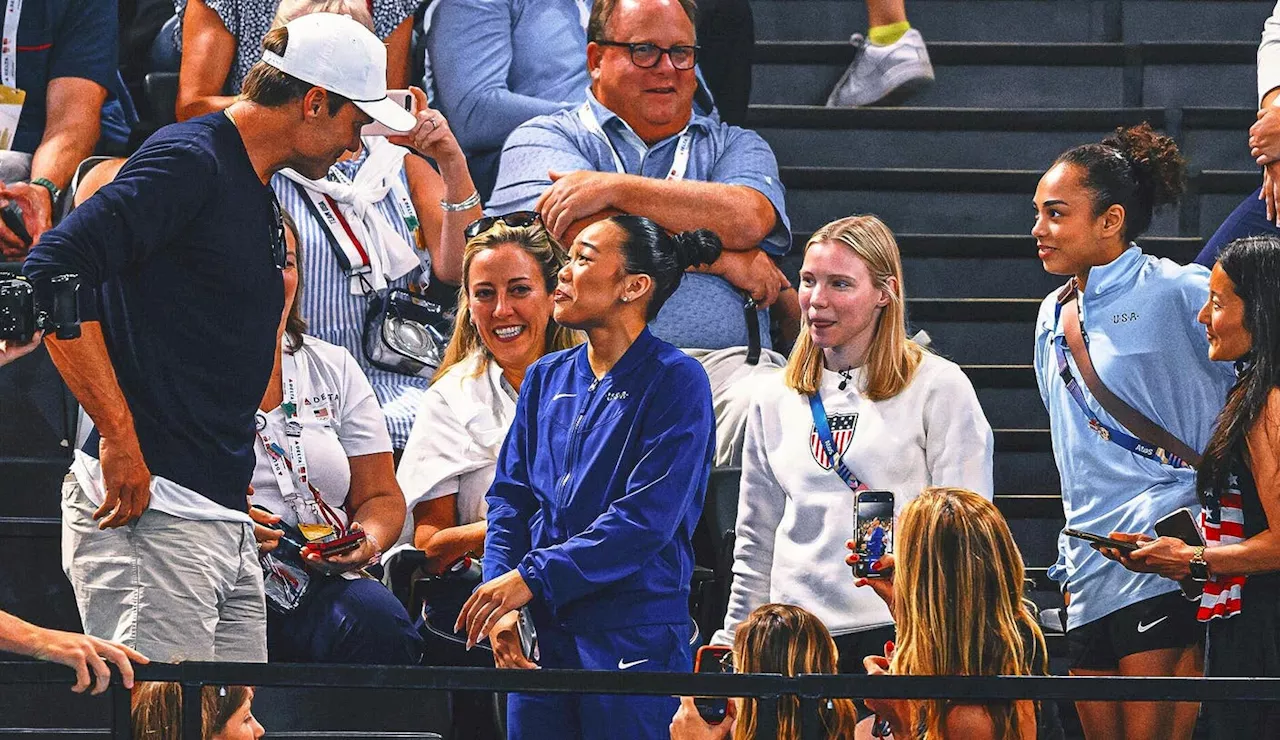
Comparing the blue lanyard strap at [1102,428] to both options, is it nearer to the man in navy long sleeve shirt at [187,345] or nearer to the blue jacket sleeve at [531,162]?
the blue jacket sleeve at [531,162]

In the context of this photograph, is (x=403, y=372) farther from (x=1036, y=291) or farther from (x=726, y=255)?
(x=1036, y=291)

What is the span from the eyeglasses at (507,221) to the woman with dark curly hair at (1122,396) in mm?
1277

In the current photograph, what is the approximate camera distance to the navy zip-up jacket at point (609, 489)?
3799 mm

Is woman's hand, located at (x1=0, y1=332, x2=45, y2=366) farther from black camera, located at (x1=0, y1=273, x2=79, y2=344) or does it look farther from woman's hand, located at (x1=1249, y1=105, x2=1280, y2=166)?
woman's hand, located at (x1=1249, y1=105, x2=1280, y2=166)

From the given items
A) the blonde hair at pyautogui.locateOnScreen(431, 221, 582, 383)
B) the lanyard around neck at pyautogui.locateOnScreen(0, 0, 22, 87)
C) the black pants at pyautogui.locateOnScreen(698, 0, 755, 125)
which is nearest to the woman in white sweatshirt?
the blonde hair at pyautogui.locateOnScreen(431, 221, 582, 383)

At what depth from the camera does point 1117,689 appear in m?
3.00

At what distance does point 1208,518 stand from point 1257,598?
200 mm

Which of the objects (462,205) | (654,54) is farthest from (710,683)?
(654,54)

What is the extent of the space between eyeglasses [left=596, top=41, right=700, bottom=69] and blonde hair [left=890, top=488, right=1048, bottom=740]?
6.50 ft

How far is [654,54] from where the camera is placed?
5.30 metres

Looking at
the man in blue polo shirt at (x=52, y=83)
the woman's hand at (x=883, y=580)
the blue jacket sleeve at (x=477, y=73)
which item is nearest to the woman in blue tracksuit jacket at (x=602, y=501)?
the woman's hand at (x=883, y=580)

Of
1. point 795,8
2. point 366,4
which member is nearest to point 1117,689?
point 366,4

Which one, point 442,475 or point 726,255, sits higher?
point 726,255

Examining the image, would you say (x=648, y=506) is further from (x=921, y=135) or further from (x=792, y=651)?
(x=921, y=135)
